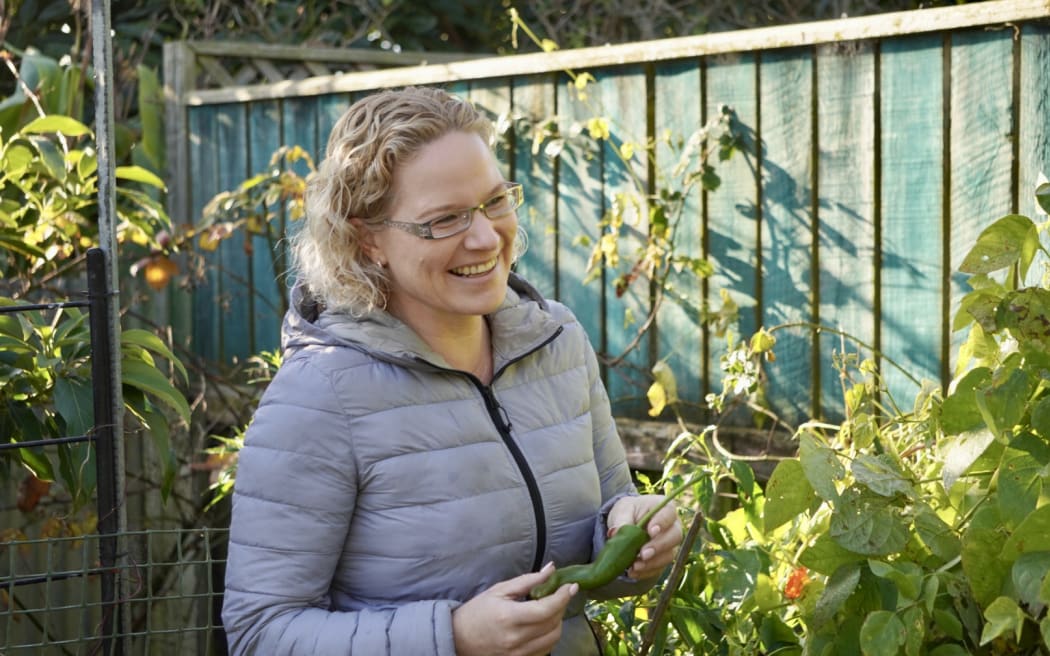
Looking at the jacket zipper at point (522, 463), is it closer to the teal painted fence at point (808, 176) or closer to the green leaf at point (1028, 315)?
the green leaf at point (1028, 315)

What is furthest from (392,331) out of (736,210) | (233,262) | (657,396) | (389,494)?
(233,262)

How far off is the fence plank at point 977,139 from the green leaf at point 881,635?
122 centimetres

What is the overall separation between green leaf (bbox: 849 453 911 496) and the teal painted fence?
1019 mm

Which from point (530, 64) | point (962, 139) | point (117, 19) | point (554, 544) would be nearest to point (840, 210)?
point (962, 139)

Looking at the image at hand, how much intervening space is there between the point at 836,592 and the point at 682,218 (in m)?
1.71

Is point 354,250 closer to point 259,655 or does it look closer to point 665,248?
point 259,655

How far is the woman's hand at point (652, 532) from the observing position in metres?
1.92

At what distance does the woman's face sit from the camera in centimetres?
189

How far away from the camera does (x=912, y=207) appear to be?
3.08m

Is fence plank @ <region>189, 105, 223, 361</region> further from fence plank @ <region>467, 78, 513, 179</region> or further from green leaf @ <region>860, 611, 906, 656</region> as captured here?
green leaf @ <region>860, 611, 906, 656</region>

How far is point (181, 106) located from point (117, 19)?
Result: 2.34m

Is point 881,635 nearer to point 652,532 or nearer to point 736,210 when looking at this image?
point 652,532

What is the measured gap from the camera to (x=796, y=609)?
2.51 meters

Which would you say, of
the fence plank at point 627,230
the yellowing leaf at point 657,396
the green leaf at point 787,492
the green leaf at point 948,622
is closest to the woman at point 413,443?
the green leaf at point 787,492
